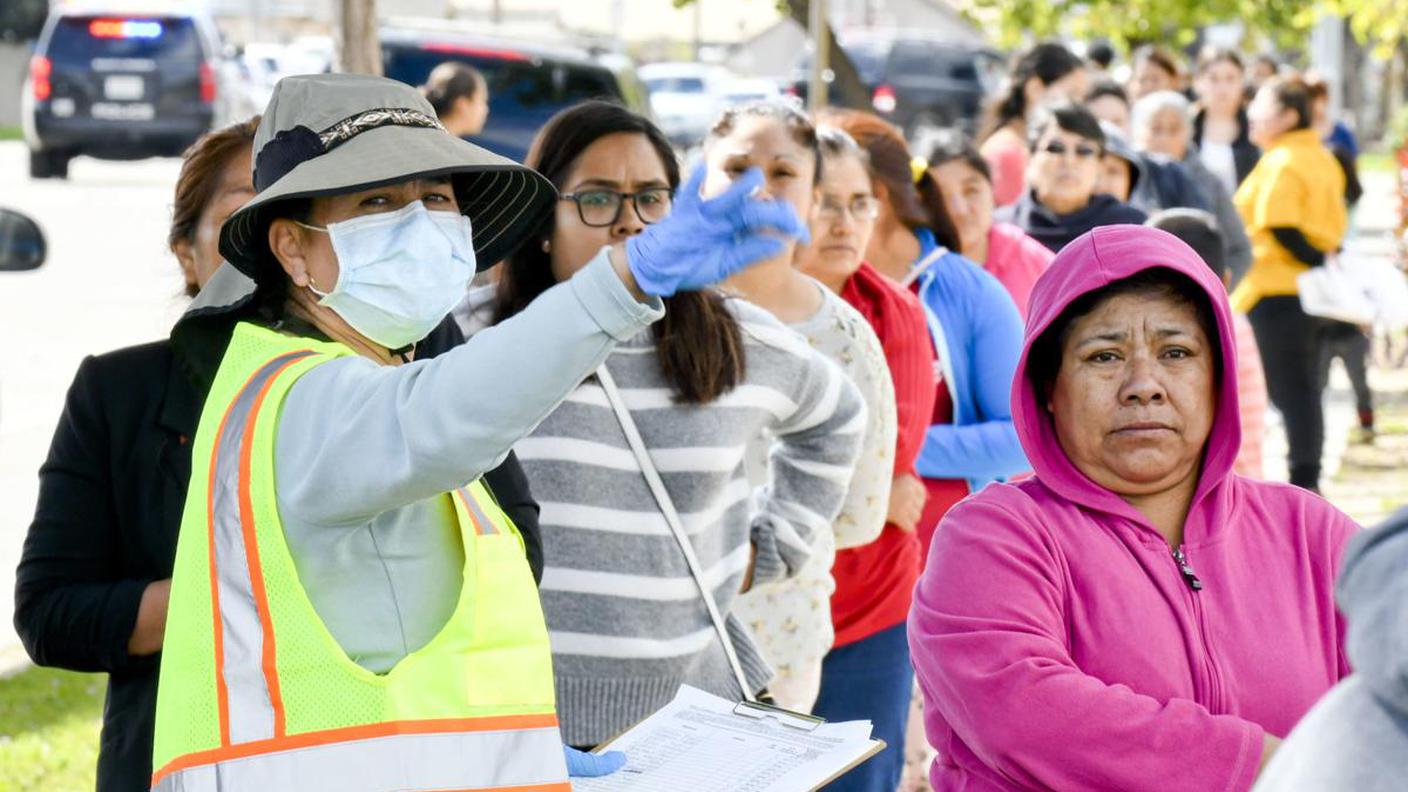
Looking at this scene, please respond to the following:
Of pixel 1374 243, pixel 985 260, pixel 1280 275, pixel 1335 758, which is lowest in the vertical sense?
pixel 1374 243

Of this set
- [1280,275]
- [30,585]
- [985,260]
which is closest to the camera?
[30,585]

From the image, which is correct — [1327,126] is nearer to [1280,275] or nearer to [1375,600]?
[1280,275]

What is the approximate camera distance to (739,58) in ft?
38.7

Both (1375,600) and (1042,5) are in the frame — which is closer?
(1375,600)

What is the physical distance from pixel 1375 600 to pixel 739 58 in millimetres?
10569

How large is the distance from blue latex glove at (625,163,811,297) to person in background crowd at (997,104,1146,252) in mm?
5232

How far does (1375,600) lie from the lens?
1439mm

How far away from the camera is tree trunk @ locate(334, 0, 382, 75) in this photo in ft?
27.4

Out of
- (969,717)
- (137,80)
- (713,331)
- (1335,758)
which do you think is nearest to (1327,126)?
(713,331)

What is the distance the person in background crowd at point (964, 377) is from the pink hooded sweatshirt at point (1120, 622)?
208 cm

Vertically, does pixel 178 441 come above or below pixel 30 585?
above

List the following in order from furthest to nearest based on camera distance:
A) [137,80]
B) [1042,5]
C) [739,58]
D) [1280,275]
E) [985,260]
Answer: [137,80], [1042,5], [739,58], [1280,275], [985,260]

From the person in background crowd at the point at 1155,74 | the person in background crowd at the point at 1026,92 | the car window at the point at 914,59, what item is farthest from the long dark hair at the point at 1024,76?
the car window at the point at 914,59

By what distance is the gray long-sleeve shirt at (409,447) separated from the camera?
6.80ft
